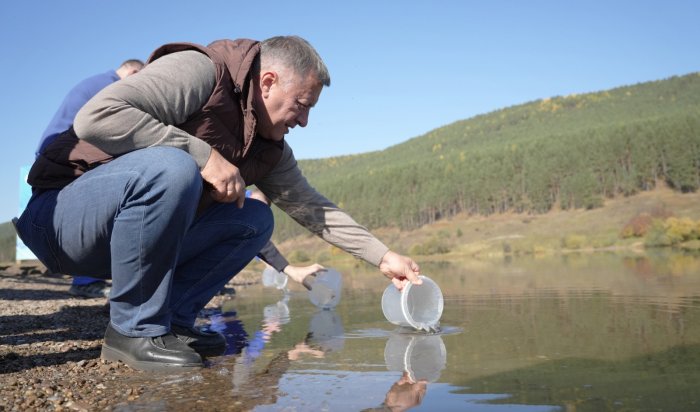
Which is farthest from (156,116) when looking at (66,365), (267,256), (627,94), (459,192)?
(627,94)

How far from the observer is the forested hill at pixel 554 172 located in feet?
179

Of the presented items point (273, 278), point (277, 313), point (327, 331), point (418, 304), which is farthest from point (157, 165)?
point (273, 278)

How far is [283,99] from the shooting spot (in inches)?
101

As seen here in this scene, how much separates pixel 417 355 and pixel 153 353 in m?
1.09

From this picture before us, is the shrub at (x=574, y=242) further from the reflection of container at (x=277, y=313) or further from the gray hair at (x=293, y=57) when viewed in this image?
the gray hair at (x=293, y=57)

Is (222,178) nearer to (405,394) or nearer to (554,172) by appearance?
(405,394)

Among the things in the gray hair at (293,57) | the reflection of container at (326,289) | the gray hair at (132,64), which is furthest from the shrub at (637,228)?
the gray hair at (293,57)

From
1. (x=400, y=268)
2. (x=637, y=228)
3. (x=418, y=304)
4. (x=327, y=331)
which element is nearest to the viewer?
(x=400, y=268)

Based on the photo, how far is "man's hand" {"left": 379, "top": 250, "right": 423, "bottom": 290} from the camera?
3.19 metres

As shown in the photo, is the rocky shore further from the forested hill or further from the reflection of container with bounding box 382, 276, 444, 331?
the forested hill

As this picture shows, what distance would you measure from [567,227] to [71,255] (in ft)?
143

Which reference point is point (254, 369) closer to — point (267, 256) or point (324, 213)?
point (324, 213)

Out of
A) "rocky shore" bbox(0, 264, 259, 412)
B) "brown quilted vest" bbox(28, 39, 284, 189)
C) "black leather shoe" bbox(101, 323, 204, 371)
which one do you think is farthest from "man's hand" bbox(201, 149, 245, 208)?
"rocky shore" bbox(0, 264, 259, 412)

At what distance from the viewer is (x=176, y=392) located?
74.6 inches
